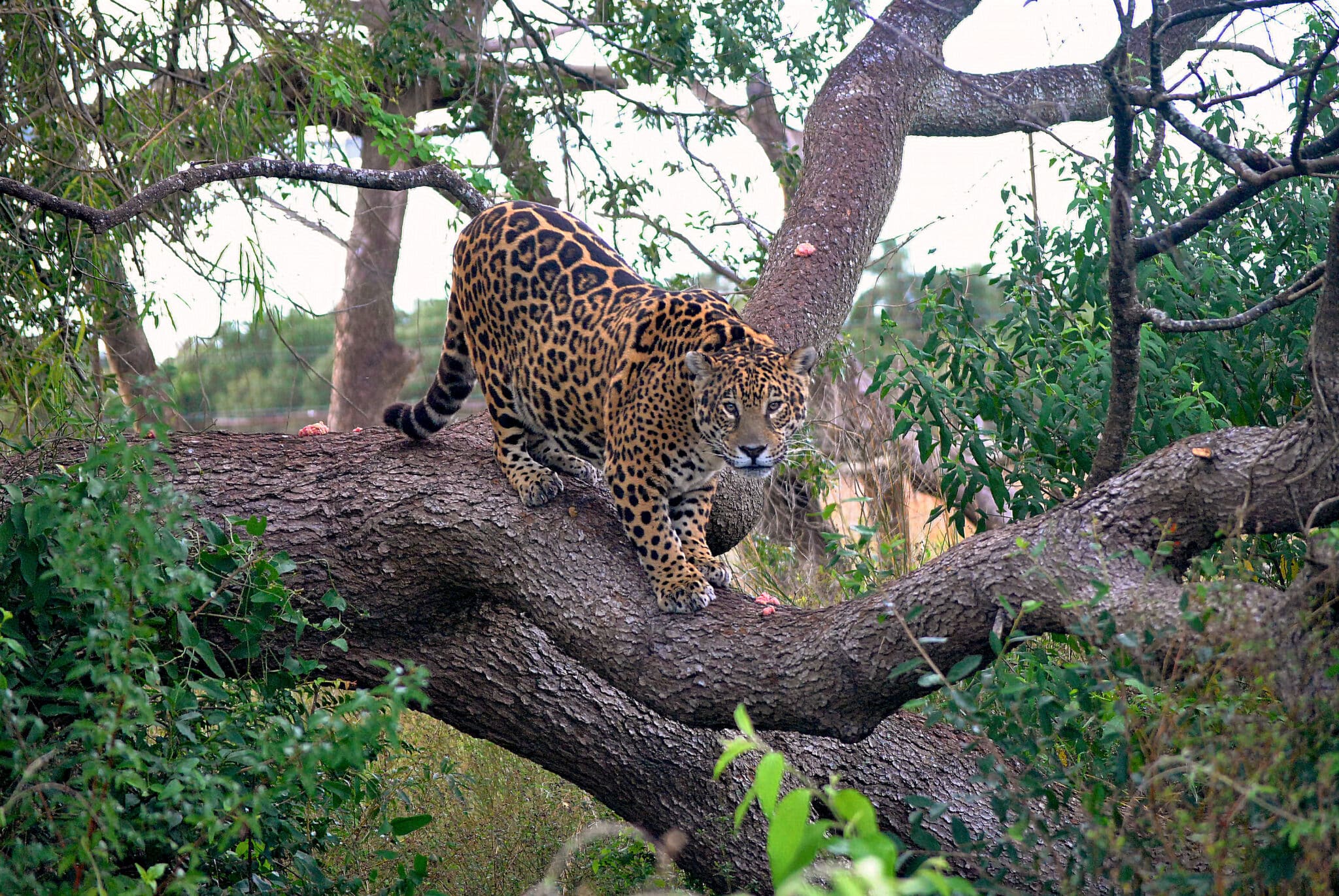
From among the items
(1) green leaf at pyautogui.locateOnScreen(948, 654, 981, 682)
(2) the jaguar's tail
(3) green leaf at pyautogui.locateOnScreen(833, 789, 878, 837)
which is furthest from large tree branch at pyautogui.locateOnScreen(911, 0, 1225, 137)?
(3) green leaf at pyautogui.locateOnScreen(833, 789, 878, 837)

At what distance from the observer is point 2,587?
12.2ft

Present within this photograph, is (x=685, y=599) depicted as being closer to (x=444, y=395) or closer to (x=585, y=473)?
(x=585, y=473)

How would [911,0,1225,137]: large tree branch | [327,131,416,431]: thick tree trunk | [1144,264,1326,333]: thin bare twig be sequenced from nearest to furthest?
[1144,264,1326,333]: thin bare twig, [911,0,1225,137]: large tree branch, [327,131,416,431]: thick tree trunk

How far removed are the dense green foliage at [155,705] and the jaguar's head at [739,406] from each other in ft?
4.89

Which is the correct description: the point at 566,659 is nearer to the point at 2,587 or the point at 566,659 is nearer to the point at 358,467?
the point at 358,467

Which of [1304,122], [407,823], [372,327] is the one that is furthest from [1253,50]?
[372,327]

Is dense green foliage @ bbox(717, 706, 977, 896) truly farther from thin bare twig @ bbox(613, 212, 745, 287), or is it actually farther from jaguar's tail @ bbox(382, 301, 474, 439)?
thin bare twig @ bbox(613, 212, 745, 287)

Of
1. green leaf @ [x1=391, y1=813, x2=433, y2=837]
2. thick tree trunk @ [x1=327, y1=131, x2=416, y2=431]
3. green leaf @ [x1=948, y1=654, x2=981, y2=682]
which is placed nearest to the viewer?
green leaf @ [x1=948, y1=654, x2=981, y2=682]

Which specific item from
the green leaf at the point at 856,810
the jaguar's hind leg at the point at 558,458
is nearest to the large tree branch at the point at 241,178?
the jaguar's hind leg at the point at 558,458

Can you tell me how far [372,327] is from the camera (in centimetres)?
1341

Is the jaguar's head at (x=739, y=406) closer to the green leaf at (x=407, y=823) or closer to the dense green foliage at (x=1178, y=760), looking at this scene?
the dense green foliage at (x=1178, y=760)

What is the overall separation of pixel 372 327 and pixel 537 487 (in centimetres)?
942

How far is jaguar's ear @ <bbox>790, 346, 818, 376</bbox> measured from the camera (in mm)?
4574

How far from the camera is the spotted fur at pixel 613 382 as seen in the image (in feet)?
14.1
